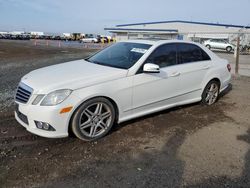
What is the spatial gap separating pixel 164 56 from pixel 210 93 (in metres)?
1.86

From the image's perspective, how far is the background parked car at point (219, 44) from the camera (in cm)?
3605

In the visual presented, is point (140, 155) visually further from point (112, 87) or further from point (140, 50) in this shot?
point (140, 50)

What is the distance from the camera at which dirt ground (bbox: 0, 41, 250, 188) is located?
3469mm

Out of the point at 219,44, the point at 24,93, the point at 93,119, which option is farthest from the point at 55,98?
the point at 219,44

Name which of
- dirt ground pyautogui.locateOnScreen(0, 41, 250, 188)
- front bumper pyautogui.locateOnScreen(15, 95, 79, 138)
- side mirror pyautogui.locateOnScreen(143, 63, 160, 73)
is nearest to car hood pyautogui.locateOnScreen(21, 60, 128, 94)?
front bumper pyautogui.locateOnScreen(15, 95, 79, 138)

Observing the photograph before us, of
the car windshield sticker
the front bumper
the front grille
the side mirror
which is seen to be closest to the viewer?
the front bumper

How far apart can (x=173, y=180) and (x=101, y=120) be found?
1703mm

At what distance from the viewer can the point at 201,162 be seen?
3975 millimetres

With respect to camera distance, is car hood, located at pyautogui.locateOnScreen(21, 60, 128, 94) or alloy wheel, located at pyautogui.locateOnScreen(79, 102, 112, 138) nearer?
car hood, located at pyautogui.locateOnScreen(21, 60, 128, 94)

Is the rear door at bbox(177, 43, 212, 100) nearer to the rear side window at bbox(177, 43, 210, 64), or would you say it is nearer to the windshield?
the rear side window at bbox(177, 43, 210, 64)

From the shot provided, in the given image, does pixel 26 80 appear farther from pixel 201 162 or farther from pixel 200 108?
pixel 200 108

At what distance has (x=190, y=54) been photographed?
6.20 meters

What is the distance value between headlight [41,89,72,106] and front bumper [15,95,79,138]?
0.18 ft

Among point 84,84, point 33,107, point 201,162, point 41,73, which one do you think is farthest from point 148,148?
point 41,73
